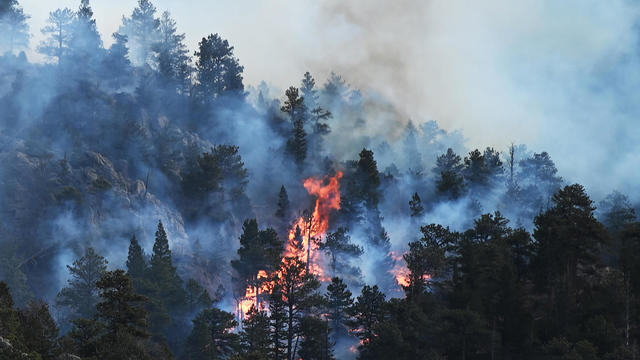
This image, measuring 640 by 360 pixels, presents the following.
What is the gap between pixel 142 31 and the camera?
471 feet

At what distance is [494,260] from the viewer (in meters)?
61.7

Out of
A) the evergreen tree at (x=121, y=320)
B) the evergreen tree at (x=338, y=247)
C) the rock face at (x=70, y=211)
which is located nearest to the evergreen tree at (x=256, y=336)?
the evergreen tree at (x=121, y=320)

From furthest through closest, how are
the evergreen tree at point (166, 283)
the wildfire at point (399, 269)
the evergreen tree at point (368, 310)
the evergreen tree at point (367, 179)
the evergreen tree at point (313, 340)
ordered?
the evergreen tree at point (367, 179) < the wildfire at point (399, 269) < the evergreen tree at point (166, 283) < the evergreen tree at point (368, 310) < the evergreen tree at point (313, 340)

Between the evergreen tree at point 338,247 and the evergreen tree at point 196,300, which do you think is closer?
the evergreen tree at point 196,300

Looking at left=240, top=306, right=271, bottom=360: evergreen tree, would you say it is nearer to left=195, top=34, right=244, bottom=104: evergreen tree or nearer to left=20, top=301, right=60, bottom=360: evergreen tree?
left=20, top=301, right=60, bottom=360: evergreen tree

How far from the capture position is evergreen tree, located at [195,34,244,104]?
440ft

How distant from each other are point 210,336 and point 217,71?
269ft

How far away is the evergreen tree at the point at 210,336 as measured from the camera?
64062mm

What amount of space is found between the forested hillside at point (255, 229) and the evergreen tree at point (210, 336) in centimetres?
22

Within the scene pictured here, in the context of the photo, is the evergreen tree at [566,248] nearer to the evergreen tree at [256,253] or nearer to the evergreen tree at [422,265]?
the evergreen tree at [422,265]

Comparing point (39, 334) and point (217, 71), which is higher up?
point (217, 71)

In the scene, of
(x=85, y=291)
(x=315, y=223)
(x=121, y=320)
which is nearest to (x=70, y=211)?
(x=85, y=291)

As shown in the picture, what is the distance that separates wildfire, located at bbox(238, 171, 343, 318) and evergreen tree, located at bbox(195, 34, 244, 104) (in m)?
28.2

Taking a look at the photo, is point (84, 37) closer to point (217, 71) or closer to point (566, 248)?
point (217, 71)
